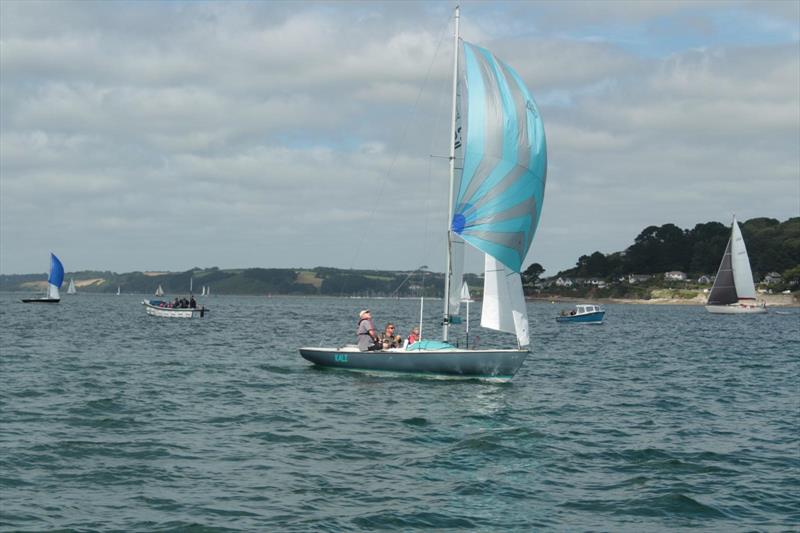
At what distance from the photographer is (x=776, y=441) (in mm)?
21141

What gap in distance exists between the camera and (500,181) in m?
31.1

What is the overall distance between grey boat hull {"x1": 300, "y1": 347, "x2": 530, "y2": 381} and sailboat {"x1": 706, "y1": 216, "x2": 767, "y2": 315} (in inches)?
4468

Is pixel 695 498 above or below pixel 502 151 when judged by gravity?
below

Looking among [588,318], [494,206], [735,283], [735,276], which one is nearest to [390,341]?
[494,206]

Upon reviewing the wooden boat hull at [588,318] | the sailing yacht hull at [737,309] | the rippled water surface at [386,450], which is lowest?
the rippled water surface at [386,450]

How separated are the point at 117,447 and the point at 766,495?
1292cm

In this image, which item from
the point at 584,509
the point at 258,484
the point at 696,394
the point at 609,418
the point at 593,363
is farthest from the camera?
the point at 593,363

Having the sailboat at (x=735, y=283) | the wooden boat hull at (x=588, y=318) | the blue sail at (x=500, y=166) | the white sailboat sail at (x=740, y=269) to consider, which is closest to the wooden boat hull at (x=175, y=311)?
the wooden boat hull at (x=588, y=318)

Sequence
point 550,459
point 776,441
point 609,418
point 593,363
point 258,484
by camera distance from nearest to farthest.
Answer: point 258,484 < point 550,459 < point 776,441 < point 609,418 < point 593,363

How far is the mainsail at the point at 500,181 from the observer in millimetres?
31094

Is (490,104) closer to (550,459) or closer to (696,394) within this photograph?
(696,394)

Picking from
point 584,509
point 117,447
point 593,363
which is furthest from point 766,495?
point 593,363

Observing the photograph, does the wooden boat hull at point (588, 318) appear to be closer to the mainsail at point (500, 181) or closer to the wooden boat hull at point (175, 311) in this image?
the wooden boat hull at point (175, 311)

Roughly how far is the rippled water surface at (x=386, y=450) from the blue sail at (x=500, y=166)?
5.32 metres
